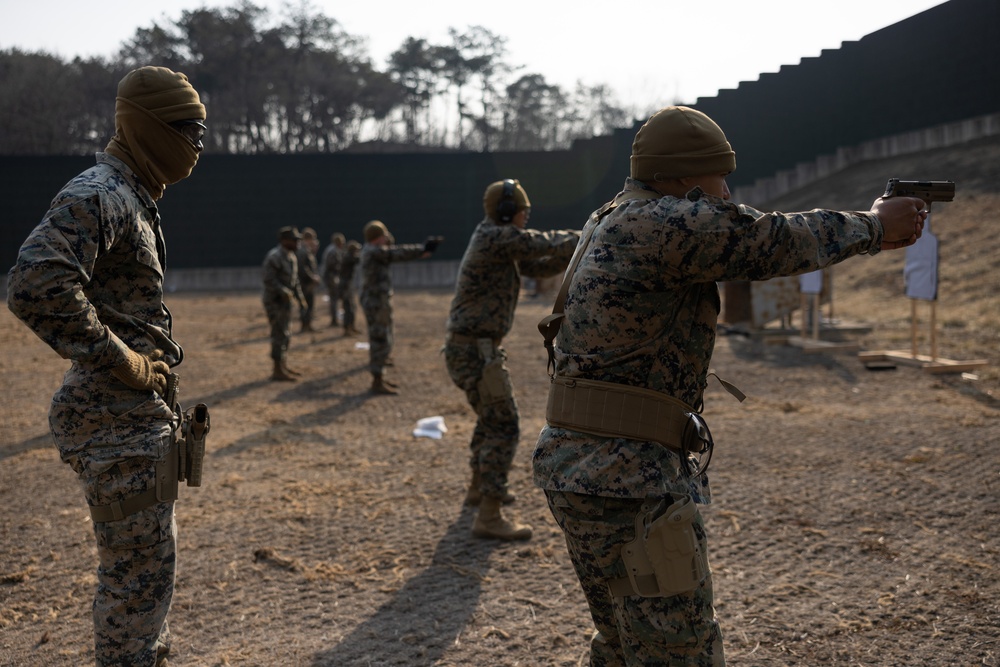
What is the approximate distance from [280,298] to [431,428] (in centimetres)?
409

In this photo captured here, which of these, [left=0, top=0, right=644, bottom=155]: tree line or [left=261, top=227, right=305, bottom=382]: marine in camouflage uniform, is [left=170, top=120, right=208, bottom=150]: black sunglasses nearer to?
[left=261, top=227, right=305, bottom=382]: marine in camouflage uniform

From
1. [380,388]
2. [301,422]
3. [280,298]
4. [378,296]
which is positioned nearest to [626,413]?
[301,422]

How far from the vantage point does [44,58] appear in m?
36.8

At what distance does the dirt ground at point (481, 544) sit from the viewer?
3.79m

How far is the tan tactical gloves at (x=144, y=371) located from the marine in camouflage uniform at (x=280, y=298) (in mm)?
8390

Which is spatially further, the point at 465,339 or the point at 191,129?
the point at 465,339

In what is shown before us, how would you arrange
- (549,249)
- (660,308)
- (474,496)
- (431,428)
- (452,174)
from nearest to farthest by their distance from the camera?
(660,308), (549,249), (474,496), (431,428), (452,174)

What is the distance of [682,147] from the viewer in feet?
7.78

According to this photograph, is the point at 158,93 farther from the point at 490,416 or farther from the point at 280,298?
the point at 280,298

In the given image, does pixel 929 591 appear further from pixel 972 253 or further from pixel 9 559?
pixel 972 253

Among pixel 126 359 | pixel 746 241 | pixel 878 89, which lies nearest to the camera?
pixel 746 241

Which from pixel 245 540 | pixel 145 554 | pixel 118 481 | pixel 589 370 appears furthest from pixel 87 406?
pixel 245 540

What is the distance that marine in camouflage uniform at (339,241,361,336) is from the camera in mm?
15328

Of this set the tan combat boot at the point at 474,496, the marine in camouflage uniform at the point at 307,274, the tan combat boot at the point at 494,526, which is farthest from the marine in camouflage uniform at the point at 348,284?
the tan combat boot at the point at 494,526
